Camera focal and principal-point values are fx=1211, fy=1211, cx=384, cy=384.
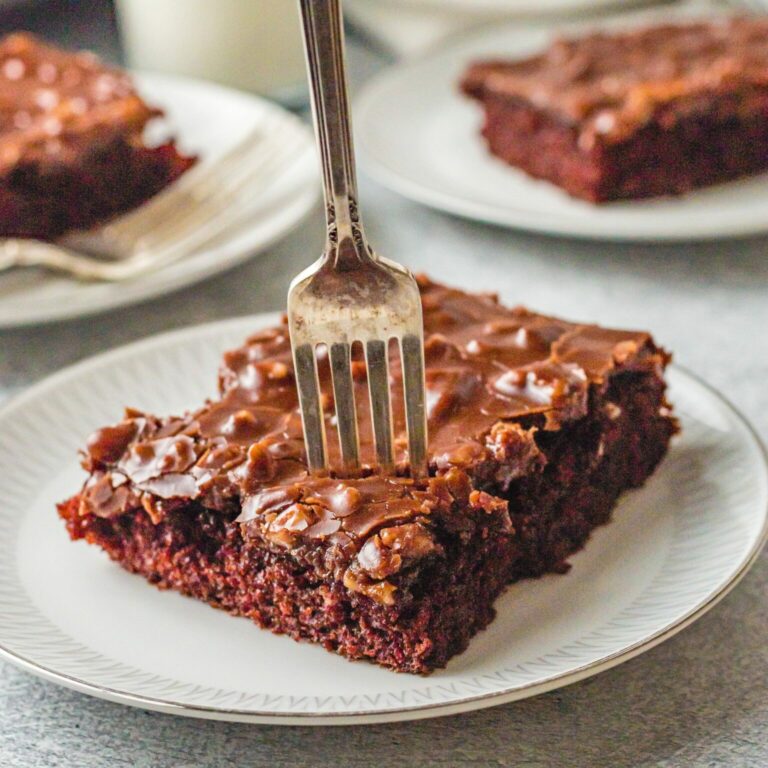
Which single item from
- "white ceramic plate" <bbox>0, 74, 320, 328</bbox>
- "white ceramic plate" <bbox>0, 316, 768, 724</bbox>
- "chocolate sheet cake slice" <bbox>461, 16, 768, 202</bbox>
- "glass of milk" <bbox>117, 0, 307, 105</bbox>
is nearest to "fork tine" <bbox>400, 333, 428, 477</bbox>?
"white ceramic plate" <bbox>0, 316, 768, 724</bbox>

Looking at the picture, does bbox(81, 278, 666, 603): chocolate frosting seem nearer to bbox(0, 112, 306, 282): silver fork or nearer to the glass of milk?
bbox(0, 112, 306, 282): silver fork

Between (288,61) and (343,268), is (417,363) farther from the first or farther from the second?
(288,61)

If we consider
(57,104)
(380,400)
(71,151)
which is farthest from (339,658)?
(57,104)

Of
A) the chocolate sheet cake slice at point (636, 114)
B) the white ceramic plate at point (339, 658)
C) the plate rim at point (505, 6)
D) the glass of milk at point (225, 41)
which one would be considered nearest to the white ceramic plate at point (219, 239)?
the glass of milk at point (225, 41)

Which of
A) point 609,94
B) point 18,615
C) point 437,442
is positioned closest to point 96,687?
point 18,615

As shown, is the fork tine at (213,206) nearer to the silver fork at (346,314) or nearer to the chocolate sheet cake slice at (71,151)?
the chocolate sheet cake slice at (71,151)

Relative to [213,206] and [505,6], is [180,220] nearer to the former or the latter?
[213,206]
